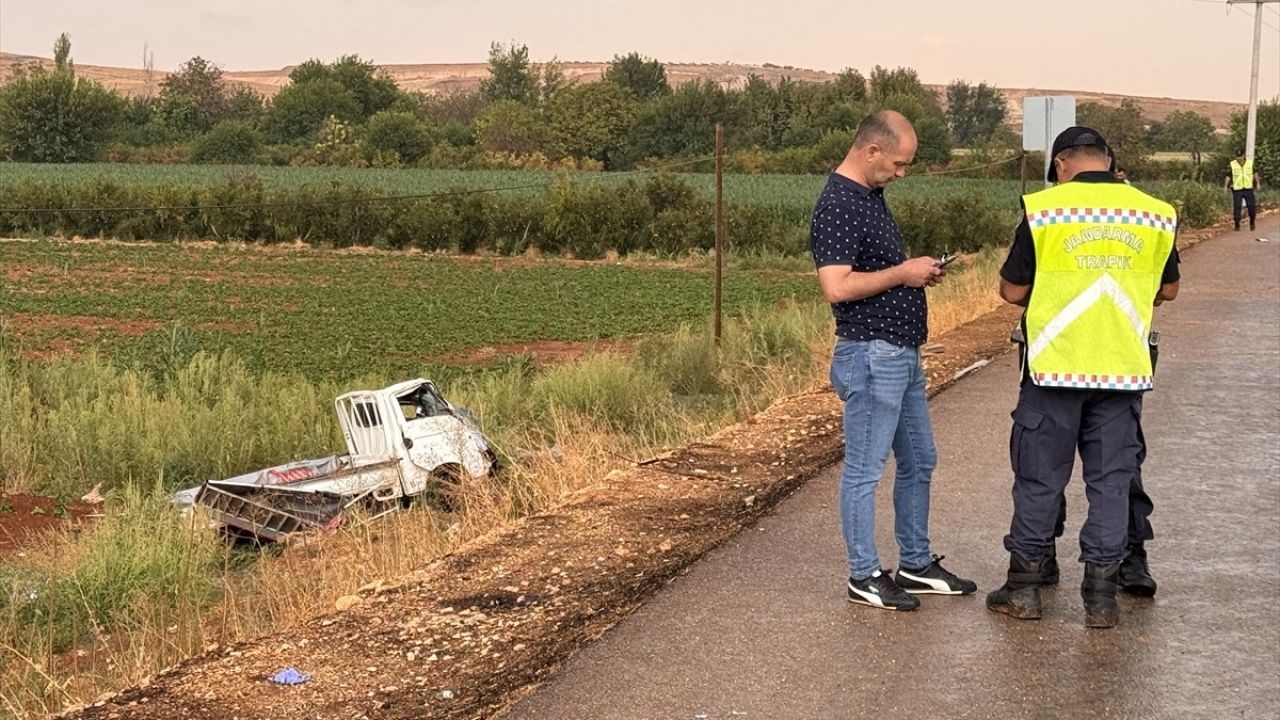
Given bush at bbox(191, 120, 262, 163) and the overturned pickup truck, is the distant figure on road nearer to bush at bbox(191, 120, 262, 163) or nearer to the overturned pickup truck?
the overturned pickup truck

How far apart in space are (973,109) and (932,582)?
168 m

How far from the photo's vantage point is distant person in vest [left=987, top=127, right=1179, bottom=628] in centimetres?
596

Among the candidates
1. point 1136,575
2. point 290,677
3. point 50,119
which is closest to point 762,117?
point 50,119

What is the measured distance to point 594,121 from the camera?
109188mm

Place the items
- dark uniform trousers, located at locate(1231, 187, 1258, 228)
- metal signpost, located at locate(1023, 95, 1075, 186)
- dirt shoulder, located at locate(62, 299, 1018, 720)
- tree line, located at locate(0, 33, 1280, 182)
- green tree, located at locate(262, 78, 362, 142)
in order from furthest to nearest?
green tree, located at locate(262, 78, 362, 142), tree line, located at locate(0, 33, 1280, 182), dark uniform trousers, located at locate(1231, 187, 1258, 228), metal signpost, located at locate(1023, 95, 1075, 186), dirt shoulder, located at locate(62, 299, 1018, 720)

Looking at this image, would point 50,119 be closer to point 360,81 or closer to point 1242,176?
point 360,81

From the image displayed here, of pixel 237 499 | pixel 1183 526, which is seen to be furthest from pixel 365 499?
pixel 1183 526

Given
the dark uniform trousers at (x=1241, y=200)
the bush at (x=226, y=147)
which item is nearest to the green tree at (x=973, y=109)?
the bush at (x=226, y=147)

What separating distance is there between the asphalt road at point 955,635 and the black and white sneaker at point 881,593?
1.6 inches

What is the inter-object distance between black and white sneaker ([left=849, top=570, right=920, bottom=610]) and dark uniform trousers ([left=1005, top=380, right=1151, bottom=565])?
0.47 metres

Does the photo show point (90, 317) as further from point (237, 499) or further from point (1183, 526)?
point (1183, 526)

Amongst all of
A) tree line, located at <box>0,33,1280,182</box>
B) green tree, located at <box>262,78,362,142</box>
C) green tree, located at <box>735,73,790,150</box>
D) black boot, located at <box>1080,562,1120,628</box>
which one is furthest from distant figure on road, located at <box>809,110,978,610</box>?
green tree, located at <box>262,78,362,142</box>

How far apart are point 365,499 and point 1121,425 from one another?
5.90m

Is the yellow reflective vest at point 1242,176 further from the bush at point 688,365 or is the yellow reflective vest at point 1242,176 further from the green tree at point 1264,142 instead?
the green tree at point 1264,142
